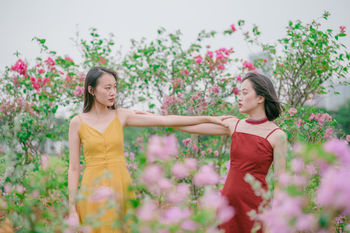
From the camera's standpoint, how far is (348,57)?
3.90 m

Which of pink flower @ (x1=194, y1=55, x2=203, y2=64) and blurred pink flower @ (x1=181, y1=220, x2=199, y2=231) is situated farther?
pink flower @ (x1=194, y1=55, x2=203, y2=64)

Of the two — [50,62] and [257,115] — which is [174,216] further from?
[50,62]

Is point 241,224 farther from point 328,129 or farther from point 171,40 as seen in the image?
point 171,40

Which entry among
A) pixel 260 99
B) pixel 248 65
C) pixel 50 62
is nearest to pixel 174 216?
pixel 260 99

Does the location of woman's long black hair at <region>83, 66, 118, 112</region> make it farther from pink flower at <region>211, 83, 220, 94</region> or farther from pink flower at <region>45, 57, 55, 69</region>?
pink flower at <region>45, 57, 55, 69</region>

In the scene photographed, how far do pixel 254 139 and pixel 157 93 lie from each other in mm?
2772

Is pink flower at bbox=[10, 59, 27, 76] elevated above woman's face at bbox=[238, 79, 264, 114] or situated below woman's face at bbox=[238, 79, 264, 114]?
above

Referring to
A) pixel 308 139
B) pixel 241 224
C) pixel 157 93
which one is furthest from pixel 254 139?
pixel 157 93

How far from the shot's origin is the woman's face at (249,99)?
7.42 feet

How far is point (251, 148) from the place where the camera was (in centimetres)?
215

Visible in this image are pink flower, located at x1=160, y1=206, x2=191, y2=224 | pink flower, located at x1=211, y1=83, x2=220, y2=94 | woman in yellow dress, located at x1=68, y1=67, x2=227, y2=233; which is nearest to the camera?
pink flower, located at x1=160, y1=206, x2=191, y2=224

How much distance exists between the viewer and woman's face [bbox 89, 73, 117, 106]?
231 cm

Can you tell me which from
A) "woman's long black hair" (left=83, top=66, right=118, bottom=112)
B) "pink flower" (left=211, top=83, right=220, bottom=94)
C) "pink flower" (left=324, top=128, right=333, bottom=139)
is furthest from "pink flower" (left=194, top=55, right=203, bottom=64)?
"woman's long black hair" (left=83, top=66, right=118, bottom=112)

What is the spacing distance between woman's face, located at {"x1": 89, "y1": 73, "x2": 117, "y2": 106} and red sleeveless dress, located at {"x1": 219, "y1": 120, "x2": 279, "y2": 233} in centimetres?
102
